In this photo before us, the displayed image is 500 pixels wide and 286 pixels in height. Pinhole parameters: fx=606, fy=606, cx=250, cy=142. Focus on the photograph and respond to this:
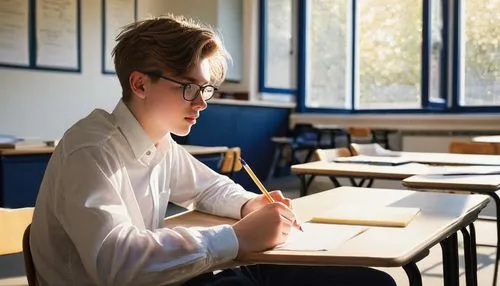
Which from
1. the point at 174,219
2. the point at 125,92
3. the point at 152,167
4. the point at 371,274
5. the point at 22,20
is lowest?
the point at 371,274

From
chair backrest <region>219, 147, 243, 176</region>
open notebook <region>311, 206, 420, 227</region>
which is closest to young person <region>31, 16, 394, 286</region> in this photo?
open notebook <region>311, 206, 420, 227</region>

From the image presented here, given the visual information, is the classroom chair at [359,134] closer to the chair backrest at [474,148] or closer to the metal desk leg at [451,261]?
the chair backrest at [474,148]

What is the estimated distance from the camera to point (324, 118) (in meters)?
7.64

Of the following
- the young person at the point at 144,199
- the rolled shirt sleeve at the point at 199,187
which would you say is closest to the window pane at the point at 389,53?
the rolled shirt sleeve at the point at 199,187

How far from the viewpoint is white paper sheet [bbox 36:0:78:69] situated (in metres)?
6.11

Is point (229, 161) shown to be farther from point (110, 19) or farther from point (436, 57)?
point (436, 57)

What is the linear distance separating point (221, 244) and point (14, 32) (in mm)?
5567

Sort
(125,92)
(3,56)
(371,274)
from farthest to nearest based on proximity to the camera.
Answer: (3,56) → (371,274) → (125,92)

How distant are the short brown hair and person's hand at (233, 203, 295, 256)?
30 cm

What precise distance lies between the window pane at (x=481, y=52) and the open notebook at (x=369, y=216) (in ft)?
18.9

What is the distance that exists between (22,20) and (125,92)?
5293mm

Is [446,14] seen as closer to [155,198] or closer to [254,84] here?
[254,84]

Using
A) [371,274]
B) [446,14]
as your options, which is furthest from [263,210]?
[446,14]

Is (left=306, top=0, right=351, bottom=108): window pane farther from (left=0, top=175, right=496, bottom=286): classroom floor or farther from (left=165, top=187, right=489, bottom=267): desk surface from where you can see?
(left=165, top=187, right=489, bottom=267): desk surface
